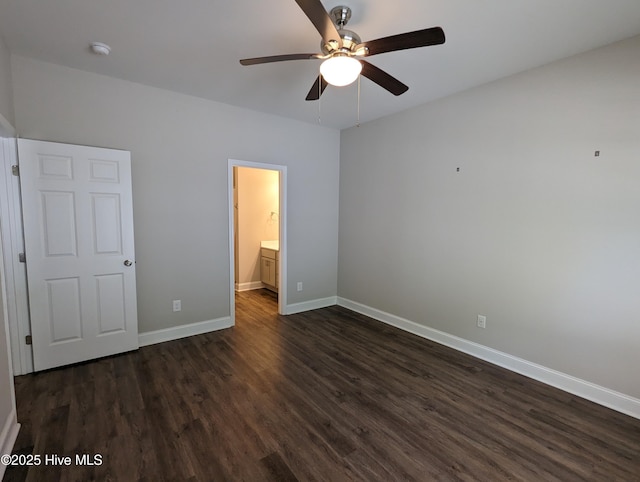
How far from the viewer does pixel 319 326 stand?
154 inches

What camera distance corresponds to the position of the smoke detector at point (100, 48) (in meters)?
2.32

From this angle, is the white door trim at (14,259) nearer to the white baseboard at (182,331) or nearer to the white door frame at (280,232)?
the white baseboard at (182,331)

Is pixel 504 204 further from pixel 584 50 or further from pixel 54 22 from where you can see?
pixel 54 22

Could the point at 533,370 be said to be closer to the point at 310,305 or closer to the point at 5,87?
the point at 310,305

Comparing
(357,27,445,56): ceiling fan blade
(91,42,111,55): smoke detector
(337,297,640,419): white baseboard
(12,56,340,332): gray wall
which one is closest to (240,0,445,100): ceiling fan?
(357,27,445,56): ceiling fan blade

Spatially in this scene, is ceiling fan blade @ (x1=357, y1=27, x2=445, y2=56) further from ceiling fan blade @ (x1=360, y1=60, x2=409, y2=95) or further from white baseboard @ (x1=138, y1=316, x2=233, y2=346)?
white baseboard @ (x1=138, y1=316, x2=233, y2=346)

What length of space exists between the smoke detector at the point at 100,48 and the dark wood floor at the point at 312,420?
2716 mm

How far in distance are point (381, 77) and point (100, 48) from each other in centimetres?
219

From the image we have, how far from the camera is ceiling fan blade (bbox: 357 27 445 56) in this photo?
1.55 meters

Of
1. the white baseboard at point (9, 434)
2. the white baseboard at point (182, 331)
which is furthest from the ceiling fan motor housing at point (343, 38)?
the white baseboard at point (182, 331)

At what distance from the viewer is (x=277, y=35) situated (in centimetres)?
218

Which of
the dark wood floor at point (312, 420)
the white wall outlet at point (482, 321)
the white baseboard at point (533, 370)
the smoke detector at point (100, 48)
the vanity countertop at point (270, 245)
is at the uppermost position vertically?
the smoke detector at point (100, 48)

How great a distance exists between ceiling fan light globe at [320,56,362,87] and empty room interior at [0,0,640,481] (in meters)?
0.01

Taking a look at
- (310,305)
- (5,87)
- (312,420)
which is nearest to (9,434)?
(312,420)
